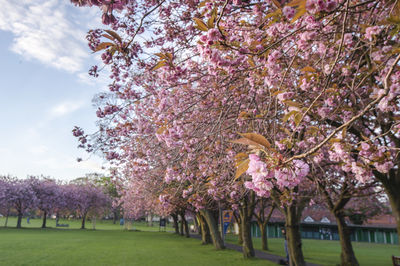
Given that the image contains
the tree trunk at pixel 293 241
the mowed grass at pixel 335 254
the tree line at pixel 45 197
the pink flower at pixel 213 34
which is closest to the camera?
the pink flower at pixel 213 34

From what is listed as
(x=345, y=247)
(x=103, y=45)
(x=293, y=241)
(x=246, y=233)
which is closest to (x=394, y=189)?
(x=293, y=241)

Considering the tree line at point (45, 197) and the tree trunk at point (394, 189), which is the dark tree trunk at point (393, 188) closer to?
the tree trunk at point (394, 189)

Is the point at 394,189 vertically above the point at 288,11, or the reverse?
the point at 288,11

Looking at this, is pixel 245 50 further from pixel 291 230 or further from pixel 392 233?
pixel 392 233

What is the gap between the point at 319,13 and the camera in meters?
1.99

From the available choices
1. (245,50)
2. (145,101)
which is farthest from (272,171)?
(145,101)

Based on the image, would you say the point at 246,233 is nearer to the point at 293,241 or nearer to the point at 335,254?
the point at 293,241

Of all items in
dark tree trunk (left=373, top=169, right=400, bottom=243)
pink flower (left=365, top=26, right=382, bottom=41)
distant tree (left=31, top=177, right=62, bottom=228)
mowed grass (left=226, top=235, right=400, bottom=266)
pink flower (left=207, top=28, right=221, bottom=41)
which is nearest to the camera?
pink flower (left=207, top=28, right=221, bottom=41)

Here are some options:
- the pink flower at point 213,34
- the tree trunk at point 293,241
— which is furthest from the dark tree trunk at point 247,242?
the pink flower at point 213,34

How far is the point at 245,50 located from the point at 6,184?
3908cm

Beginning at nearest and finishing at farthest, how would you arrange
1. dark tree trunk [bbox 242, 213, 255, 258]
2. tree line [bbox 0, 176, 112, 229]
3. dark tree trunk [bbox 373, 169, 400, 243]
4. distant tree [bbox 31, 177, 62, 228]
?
dark tree trunk [bbox 373, 169, 400, 243]
dark tree trunk [bbox 242, 213, 255, 258]
tree line [bbox 0, 176, 112, 229]
distant tree [bbox 31, 177, 62, 228]

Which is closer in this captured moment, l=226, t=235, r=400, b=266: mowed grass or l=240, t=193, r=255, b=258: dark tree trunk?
l=240, t=193, r=255, b=258: dark tree trunk

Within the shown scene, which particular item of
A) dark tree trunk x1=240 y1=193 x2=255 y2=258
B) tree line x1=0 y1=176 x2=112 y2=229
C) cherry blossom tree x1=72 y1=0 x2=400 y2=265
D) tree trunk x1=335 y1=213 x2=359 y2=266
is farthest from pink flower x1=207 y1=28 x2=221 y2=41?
tree line x1=0 y1=176 x2=112 y2=229

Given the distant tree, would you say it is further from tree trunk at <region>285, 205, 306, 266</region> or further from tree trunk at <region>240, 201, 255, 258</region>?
tree trunk at <region>285, 205, 306, 266</region>
